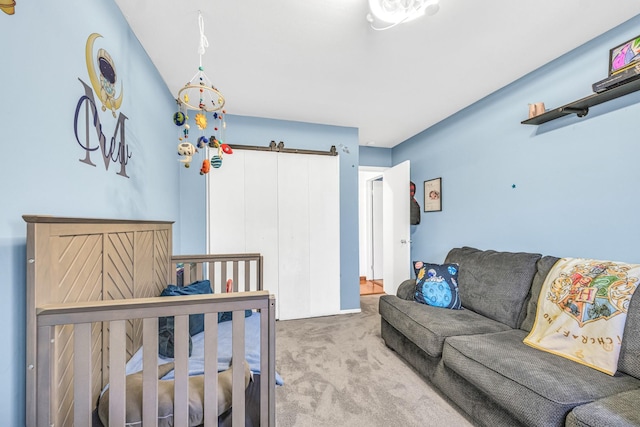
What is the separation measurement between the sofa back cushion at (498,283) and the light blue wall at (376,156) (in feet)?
7.91

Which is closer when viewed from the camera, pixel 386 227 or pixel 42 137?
pixel 42 137

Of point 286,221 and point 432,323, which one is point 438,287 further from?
point 286,221

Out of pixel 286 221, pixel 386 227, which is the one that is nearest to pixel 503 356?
pixel 286 221

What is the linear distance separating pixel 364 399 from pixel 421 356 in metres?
0.52

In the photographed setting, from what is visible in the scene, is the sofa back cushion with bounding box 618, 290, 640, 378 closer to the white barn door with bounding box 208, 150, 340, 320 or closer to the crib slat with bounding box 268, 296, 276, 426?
the crib slat with bounding box 268, 296, 276, 426

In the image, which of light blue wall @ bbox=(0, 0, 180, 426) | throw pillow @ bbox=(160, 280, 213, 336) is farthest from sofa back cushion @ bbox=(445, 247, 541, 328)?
light blue wall @ bbox=(0, 0, 180, 426)

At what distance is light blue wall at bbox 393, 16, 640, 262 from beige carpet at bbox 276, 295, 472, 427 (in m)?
1.47

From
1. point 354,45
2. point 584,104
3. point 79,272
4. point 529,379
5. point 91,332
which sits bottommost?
point 529,379

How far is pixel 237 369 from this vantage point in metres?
0.97

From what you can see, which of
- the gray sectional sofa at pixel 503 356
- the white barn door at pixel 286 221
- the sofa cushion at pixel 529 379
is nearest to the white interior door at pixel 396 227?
the white barn door at pixel 286 221

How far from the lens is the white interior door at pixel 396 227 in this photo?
352 cm

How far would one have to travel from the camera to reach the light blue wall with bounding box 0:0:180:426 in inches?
30.9

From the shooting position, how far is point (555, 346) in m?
1.48

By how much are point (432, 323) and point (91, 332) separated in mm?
1877
